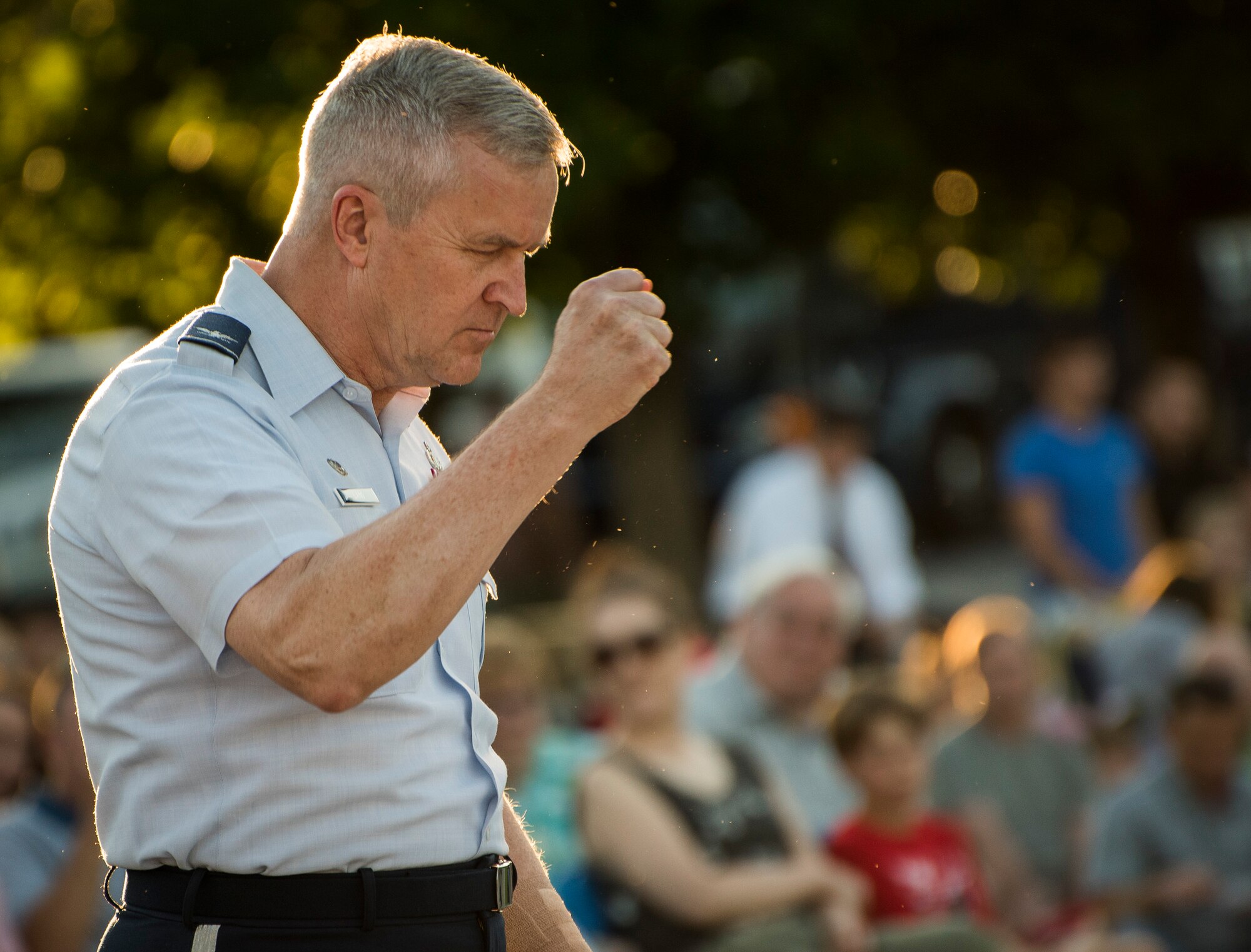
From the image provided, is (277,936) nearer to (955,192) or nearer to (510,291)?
(510,291)

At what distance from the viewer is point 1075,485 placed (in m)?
7.31

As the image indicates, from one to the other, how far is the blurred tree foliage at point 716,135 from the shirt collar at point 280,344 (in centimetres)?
223

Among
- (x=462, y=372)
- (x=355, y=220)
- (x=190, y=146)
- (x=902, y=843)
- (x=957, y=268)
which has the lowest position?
(x=902, y=843)

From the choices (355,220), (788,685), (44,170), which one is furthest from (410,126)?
(44,170)

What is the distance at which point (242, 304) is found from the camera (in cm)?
185

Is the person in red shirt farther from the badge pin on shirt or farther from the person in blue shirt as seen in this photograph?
the badge pin on shirt

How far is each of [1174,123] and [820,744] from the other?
514 centimetres

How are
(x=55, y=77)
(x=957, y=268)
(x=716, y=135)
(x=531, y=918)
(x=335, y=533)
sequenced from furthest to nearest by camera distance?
(x=957, y=268) < (x=716, y=135) < (x=55, y=77) < (x=531, y=918) < (x=335, y=533)

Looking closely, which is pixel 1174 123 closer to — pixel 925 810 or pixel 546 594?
pixel 546 594

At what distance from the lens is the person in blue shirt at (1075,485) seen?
7145 millimetres

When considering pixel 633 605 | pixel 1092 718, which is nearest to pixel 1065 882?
pixel 1092 718

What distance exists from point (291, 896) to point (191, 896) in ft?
0.34

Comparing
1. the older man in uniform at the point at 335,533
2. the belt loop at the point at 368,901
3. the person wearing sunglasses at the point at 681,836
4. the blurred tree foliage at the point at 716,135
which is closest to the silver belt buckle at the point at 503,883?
the older man in uniform at the point at 335,533

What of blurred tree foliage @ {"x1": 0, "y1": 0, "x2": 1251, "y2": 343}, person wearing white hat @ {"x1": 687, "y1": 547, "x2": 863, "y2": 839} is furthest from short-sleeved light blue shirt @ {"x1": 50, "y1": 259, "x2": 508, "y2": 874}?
person wearing white hat @ {"x1": 687, "y1": 547, "x2": 863, "y2": 839}
